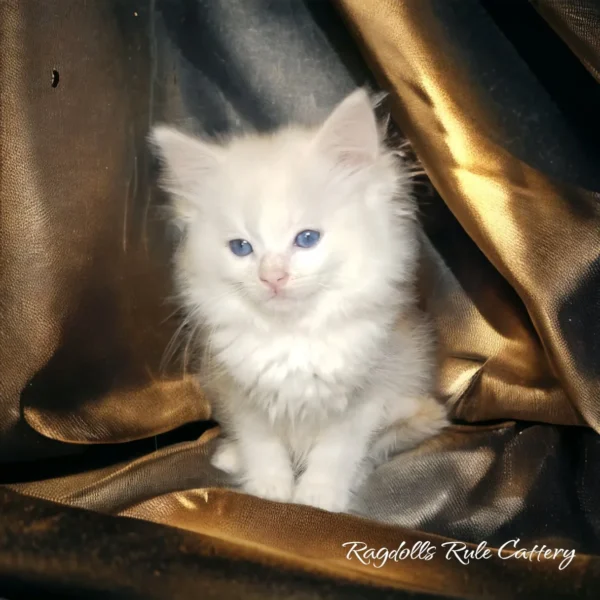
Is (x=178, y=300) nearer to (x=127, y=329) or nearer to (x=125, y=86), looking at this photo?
(x=127, y=329)

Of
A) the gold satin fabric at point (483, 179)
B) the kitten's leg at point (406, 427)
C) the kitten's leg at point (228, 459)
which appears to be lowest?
the kitten's leg at point (406, 427)

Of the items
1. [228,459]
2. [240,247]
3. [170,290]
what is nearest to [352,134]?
[240,247]

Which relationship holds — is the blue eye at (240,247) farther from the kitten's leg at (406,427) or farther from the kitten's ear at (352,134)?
the kitten's leg at (406,427)

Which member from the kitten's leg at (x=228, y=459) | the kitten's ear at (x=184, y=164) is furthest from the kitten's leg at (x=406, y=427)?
the kitten's ear at (x=184, y=164)

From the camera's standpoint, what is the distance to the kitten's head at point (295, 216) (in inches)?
42.4

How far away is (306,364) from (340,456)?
0.21 m

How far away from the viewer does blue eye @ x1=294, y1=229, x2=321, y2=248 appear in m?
1.09

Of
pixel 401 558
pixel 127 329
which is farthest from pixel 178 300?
pixel 401 558

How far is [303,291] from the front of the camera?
1.08m

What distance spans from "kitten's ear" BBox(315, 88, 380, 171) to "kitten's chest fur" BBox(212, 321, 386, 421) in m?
0.31

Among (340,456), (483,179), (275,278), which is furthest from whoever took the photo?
(340,456)

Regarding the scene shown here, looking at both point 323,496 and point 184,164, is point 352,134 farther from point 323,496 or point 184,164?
point 323,496

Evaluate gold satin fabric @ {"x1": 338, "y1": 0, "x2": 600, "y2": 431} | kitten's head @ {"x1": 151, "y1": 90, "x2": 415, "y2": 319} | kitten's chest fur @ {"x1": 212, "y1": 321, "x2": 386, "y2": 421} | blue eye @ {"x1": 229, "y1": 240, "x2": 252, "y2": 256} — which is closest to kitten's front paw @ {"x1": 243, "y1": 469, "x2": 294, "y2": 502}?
kitten's chest fur @ {"x1": 212, "y1": 321, "x2": 386, "y2": 421}

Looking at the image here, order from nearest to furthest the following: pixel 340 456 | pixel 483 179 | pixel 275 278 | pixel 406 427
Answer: pixel 275 278 < pixel 483 179 < pixel 340 456 < pixel 406 427
